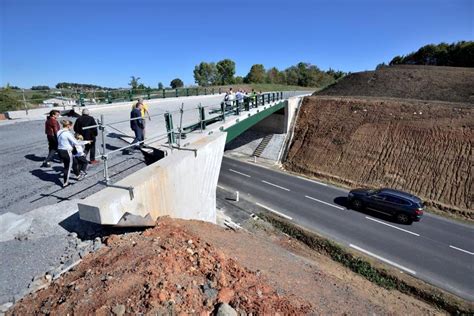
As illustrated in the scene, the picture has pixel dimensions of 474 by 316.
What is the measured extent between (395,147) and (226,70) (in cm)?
6484

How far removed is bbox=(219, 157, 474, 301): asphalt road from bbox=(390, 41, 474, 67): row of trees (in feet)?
152

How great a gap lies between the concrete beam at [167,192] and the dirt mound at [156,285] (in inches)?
22.3

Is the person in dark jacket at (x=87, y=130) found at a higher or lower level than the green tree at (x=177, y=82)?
lower

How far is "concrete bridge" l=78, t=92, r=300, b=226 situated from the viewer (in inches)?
212

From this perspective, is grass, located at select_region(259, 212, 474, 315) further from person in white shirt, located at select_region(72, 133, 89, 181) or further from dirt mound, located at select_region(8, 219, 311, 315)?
person in white shirt, located at select_region(72, 133, 89, 181)

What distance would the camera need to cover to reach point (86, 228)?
212 inches

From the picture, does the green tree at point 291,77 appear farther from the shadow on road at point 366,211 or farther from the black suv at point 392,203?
the black suv at point 392,203

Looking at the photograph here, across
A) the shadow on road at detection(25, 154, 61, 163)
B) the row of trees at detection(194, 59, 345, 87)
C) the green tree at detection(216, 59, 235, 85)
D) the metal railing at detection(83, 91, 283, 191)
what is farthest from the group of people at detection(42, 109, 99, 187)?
the green tree at detection(216, 59, 235, 85)

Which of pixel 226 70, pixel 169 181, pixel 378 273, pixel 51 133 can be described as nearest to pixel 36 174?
pixel 51 133

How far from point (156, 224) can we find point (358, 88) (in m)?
38.0

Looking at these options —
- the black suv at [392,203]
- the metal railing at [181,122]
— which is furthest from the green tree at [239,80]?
the black suv at [392,203]

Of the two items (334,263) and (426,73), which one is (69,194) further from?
(426,73)

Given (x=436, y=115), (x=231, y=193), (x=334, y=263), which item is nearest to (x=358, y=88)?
(x=436, y=115)

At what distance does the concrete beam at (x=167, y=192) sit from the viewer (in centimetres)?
523
